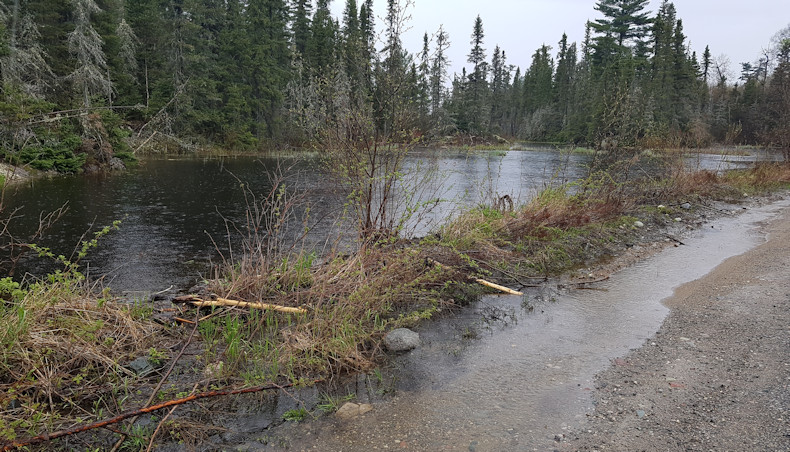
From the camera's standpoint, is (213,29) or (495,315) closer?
(495,315)

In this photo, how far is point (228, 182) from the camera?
19609 mm

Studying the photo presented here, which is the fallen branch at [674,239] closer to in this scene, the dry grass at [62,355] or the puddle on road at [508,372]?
the puddle on road at [508,372]

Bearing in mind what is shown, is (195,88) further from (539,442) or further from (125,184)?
(539,442)

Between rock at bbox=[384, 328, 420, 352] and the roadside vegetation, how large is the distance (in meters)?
0.12

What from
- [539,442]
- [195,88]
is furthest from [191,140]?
[539,442]

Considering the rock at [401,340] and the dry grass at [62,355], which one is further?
the rock at [401,340]

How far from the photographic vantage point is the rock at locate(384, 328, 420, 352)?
490cm

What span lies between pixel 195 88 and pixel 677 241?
110 feet

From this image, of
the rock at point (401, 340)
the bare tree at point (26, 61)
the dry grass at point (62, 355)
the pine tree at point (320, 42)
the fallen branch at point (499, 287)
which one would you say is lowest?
the rock at point (401, 340)

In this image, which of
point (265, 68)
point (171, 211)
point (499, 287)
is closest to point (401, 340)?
point (499, 287)

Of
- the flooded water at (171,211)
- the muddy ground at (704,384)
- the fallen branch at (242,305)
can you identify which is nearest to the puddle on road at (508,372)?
the muddy ground at (704,384)

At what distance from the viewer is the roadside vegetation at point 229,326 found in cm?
354

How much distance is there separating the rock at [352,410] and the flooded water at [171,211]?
2572mm

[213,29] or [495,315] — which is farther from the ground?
[213,29]
